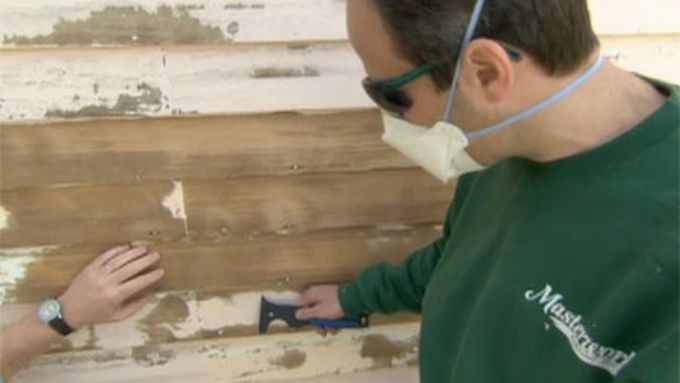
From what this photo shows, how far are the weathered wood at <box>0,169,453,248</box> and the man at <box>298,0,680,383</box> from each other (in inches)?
22.0

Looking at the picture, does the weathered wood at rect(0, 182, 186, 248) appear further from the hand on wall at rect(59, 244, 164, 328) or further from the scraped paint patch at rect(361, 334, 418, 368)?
the scraped paint patch at rect(361, 334, 418, 368)

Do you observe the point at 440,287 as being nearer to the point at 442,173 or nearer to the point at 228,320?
the point at 442,173

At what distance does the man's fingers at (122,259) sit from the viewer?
1852 mm

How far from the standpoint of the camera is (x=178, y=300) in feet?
6.57

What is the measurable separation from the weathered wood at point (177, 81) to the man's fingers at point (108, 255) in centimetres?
37

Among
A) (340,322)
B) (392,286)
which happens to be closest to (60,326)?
(340,322)

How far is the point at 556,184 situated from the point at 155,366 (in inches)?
53.8

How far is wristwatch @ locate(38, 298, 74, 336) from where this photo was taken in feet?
6.08

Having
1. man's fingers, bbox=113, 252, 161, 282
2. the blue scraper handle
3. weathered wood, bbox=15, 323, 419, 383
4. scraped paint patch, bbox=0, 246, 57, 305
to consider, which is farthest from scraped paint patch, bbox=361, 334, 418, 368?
scraped paint patch, bbox=0, 246, 57, 305

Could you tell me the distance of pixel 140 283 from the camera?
1.90 meters

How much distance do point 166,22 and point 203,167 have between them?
383 mm

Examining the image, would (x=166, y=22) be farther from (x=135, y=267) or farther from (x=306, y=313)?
(x=306, y=313)

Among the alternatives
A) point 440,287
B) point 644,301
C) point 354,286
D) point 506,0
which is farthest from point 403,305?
point 506,0

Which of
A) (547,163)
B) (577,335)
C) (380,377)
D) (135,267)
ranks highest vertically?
(547,163)
